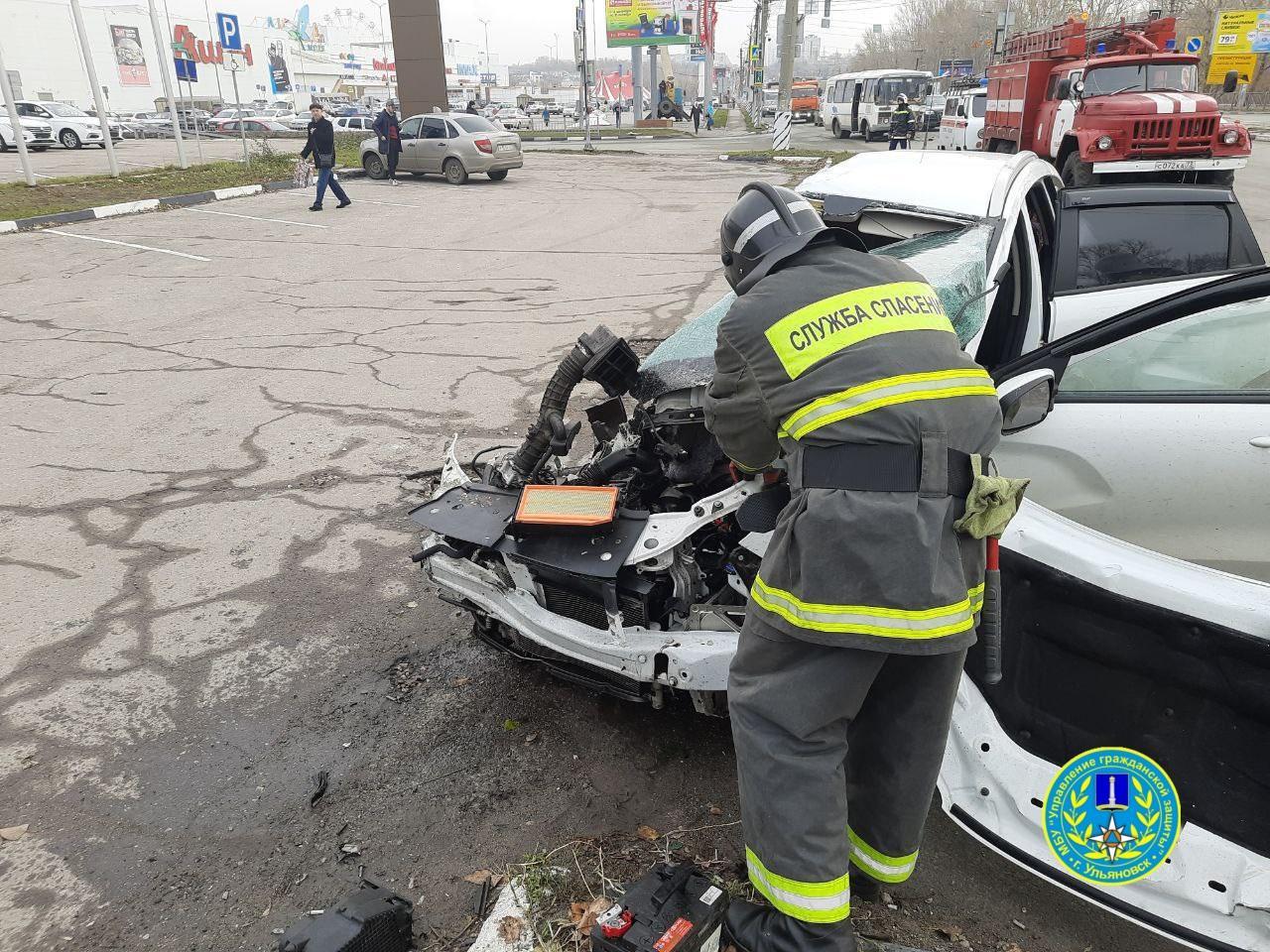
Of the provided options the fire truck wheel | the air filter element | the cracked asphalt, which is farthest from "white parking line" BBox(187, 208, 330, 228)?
the air filter element

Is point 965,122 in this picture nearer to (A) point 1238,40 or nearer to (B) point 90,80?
(B) point 90,80

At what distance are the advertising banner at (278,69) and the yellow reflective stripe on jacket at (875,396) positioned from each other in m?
37.3

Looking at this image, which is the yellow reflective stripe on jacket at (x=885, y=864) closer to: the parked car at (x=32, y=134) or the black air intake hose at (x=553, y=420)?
the black air intake hose at (x=553, y=420)

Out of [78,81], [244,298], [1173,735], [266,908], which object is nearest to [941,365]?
[1173,735]

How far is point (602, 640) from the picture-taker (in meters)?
2.71

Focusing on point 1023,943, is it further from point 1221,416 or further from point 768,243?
point 768,243

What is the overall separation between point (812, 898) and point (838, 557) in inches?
32.3

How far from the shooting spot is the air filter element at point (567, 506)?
8.80 feet

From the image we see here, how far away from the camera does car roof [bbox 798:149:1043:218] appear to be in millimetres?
4227

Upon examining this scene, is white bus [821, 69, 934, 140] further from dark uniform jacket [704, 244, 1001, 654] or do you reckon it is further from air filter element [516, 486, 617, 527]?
dark uniform jacket [704, 244, 1001, 654]

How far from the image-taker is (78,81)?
54656mm

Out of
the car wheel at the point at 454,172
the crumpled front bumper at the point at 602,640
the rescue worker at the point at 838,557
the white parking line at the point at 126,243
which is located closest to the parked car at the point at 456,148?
the car wheel at the point at 454,172

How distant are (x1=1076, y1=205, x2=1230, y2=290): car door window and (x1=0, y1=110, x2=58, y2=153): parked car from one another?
35.3 meters

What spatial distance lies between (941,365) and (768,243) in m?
0.55
